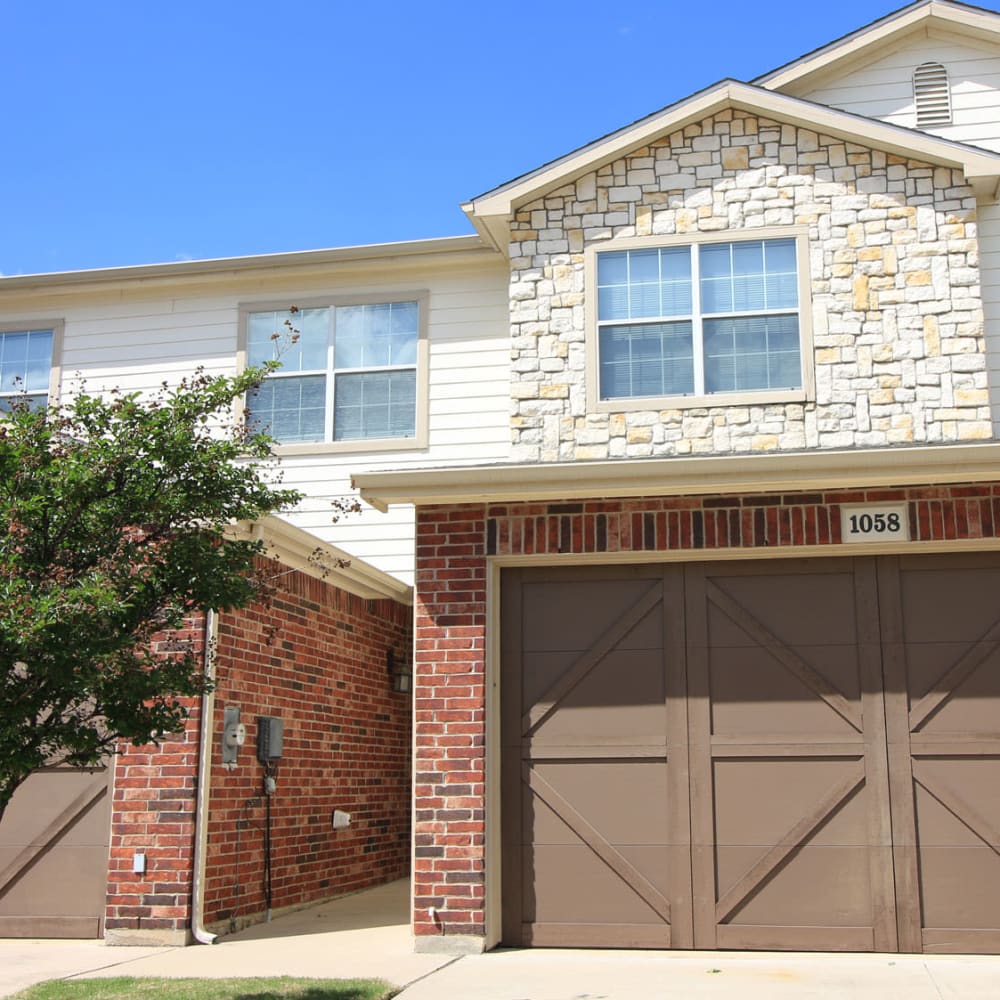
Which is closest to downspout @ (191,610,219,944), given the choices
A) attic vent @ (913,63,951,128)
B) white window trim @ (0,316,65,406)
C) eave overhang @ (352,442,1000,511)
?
eave overhang @ (352,442,1000,511)

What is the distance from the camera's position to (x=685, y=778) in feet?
28.6

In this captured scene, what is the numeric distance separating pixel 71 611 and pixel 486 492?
372 centimetres

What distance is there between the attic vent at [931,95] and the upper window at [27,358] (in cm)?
1008

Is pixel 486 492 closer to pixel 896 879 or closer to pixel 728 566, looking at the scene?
pixel 728 566

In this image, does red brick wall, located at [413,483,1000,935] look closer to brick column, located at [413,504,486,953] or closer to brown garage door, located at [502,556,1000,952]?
brick column, located at [413,504,486,953]

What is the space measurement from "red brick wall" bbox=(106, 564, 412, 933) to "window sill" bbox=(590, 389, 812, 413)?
318cm

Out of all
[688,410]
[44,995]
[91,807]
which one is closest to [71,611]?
[44,995]

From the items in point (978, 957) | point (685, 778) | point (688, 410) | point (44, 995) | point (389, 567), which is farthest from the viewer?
point (389, 567)

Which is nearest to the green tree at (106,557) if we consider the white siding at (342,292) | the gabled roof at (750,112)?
the gabled roof at (750,112)

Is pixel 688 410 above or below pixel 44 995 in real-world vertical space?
above

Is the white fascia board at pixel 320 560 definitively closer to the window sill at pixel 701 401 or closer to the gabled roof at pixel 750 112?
the window sill at pixel 701 401

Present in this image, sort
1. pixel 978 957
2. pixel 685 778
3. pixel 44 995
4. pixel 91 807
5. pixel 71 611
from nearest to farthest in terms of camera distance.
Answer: pixel 71 611 < pixel 44 995 < pixel 978 957 < pixel 685 778 < pixel 91 807

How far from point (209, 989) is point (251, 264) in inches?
346

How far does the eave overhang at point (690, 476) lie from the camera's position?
8281 millimetres
